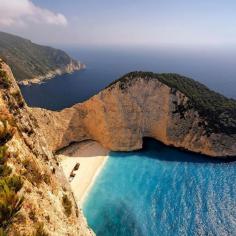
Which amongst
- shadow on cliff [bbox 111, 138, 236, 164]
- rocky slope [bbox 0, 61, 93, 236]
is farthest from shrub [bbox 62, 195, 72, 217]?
shadow on cliff [bbox 111, 138, 236, 164]

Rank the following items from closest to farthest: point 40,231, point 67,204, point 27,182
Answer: point 40,231 < point 27,182 < point 67,204

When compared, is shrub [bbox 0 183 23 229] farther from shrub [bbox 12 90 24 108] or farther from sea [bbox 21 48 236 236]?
sea [bbox 21 48 236 236]

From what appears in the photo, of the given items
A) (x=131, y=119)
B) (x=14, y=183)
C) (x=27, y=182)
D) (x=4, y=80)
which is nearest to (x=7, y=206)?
(x=14, y=183)

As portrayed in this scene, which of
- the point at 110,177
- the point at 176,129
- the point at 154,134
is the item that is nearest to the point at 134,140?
the point at 154,134

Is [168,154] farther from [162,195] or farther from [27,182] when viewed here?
[27,182]

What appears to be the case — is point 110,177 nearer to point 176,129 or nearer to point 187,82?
point 176,129

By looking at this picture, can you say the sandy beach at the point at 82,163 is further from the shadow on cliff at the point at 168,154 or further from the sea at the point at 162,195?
the shadow on cliff at the point at 168,154
